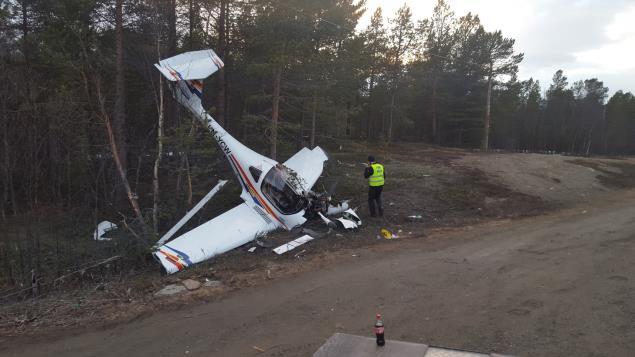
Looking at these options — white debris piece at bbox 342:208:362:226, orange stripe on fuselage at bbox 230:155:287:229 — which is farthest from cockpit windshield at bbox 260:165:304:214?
white debris piece at bbox 342:208:362:226

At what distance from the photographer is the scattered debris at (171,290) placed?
790 cm

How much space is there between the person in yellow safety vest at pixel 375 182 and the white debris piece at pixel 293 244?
3049 mm

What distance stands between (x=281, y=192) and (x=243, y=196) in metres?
1.59

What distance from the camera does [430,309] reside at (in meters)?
6.43

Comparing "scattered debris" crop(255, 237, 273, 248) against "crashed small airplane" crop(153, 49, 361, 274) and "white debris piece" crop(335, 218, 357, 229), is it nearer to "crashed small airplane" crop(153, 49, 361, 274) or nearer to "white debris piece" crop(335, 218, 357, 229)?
"crashed small airplane" crop(153, 49, 361, 274)

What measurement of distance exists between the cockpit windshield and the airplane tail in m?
3.61

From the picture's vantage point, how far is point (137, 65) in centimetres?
1648

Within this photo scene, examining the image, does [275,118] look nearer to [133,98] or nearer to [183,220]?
[183,220]

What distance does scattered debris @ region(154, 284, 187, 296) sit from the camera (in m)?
7.90

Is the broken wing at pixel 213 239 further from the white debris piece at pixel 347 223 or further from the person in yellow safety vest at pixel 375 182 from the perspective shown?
the person in yellow safety vest at pixel 375 182

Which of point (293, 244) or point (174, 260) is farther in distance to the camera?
point (293, 244)

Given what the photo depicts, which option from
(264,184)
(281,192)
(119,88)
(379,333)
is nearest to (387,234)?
(281,192)

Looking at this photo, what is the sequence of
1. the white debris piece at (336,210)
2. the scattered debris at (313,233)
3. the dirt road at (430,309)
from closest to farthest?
the dirt road at (430,309), the scattered debris at (313,233), the white debris piece at (336,210)

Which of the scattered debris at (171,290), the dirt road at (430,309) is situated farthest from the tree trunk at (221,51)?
the dirt road at (430,309)
